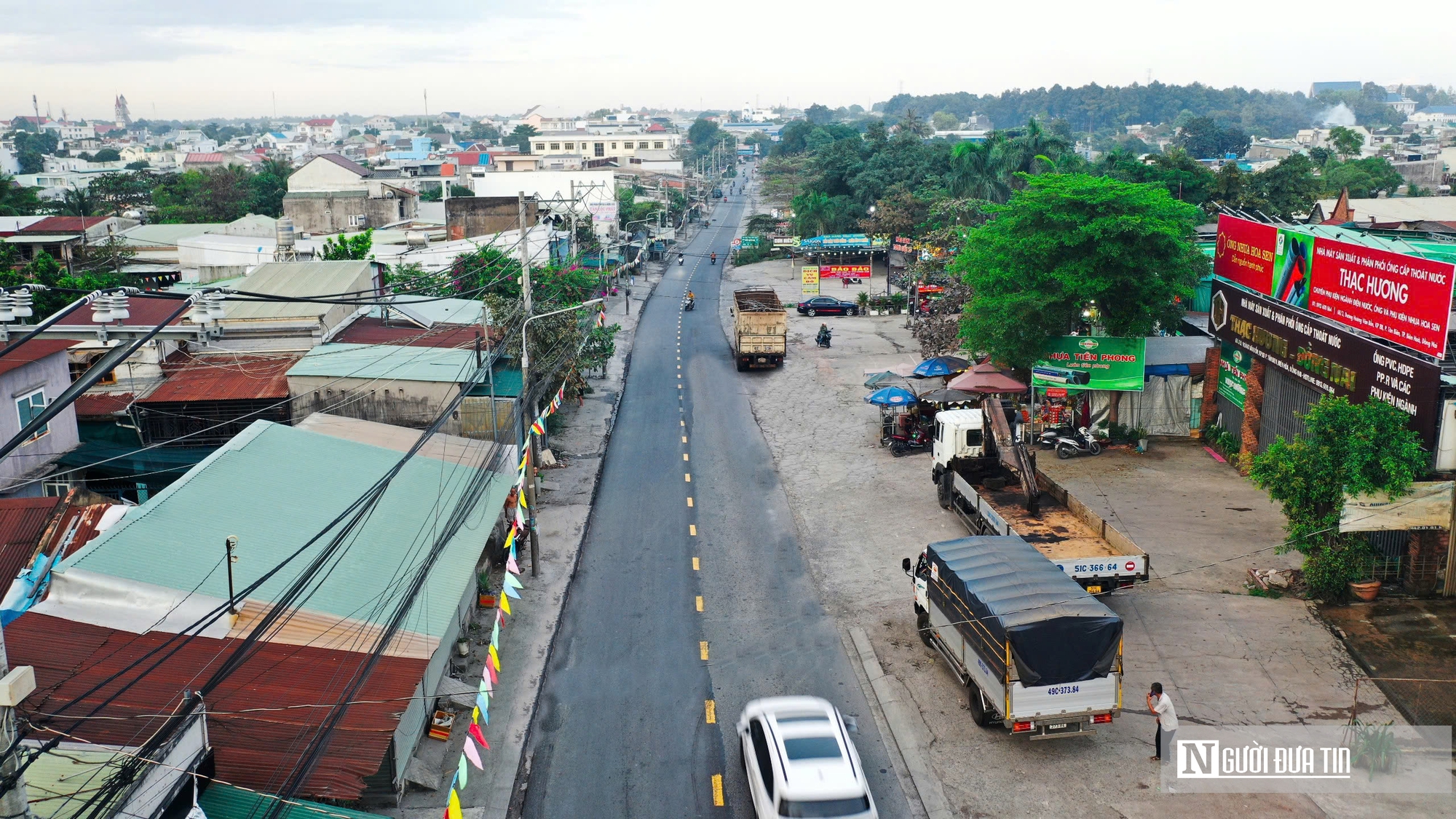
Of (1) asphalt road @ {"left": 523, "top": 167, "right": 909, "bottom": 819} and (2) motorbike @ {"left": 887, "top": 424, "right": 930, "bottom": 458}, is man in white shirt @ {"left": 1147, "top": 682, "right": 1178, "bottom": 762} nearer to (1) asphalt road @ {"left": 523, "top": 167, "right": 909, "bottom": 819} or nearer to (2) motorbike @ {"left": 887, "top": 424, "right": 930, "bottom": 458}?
(1) asphalt road @ {"left": 523, "top": 167, "right": 909, "bottom": 819}

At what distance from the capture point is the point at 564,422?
36.0 metres

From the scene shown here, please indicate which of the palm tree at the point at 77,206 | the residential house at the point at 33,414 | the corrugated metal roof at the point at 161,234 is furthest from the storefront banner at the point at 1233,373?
the palm tree at the point at 77,206

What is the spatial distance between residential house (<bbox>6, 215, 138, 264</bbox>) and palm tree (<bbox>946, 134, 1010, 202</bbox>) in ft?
176

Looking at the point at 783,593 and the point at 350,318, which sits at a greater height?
the point at 350,318

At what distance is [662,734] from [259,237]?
53413 millimetres

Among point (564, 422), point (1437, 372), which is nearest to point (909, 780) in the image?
point (1437, 372)

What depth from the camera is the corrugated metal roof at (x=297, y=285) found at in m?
31.2

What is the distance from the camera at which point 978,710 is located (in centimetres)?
1623

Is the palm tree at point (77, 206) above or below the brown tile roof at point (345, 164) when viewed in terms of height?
below

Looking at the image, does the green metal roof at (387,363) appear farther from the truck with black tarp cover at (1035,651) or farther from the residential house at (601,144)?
the residential house at (601,144)

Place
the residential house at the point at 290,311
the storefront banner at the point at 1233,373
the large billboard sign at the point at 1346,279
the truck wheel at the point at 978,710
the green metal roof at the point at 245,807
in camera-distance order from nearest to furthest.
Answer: the green metal roof at the point at 245,807 < the truck wheel at the point at 978,710 < the large billboard sign at the point at 1346,279 < the storefront banner at the point at 1233,373 < the residential house at the point at 290,311

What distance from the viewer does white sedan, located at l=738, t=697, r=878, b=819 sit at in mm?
13047

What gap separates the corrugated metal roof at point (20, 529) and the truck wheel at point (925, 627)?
48.3ft

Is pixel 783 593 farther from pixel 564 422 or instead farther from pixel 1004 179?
→ pixel 1004 179
